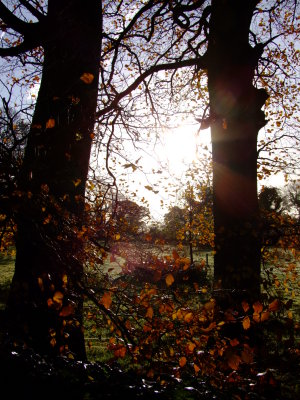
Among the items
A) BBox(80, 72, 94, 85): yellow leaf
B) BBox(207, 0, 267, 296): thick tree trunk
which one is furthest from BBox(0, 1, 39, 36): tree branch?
BBox(207, 0, 267, 296): thick tree trunk

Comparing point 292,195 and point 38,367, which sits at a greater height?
point 292,195

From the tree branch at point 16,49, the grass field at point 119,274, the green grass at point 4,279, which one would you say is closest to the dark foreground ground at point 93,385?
the grass field at point 119,274

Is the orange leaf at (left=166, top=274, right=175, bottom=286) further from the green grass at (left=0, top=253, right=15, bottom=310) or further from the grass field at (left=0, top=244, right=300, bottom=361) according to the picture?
the green grass at (left=0, top=253, right=15, bottom=310)

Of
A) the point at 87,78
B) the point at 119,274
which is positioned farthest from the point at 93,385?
the point at 87,78

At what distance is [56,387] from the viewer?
6.33ft

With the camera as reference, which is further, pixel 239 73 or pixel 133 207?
pixel 133 207

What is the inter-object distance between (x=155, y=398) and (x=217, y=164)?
3.41 m

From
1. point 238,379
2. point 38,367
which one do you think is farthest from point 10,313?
point 238,379

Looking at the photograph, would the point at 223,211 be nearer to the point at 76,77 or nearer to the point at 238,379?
the point at 238,379

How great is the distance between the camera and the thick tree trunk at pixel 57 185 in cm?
261

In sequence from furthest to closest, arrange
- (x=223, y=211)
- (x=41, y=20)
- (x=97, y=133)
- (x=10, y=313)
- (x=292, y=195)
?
1. (x=292, y=195)
2. (x=97, y=133)
3. (x=223, y=211)
4. (x=41, y=20)
5. (x=10, y=313)

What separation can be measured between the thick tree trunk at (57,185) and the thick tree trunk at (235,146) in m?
1.88

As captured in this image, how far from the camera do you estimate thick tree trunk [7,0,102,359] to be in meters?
2.61

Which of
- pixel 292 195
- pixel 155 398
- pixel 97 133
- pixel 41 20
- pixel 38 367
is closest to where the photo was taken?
pixel 155 398
